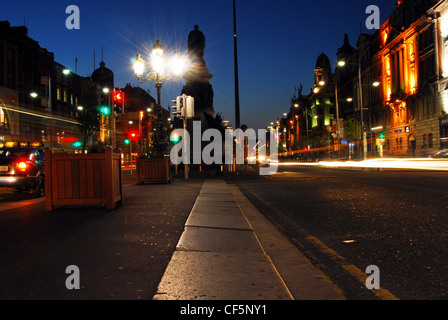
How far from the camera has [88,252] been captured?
4.27m

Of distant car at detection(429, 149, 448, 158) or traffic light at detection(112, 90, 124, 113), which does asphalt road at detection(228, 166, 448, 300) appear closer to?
traffic light at detection(112, 90, 124, 113)

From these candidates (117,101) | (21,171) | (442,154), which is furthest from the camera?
(442,154)

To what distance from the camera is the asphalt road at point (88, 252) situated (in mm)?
3100

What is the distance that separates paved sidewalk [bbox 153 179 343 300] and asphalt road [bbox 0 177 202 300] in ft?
0.55

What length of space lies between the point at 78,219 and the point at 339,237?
4.15 metres

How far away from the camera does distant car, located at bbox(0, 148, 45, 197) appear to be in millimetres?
12156

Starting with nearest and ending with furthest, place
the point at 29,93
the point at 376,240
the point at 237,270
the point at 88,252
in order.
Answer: the point at 237,270
the point at 88,252
the point at 376,240
the point at 29,93

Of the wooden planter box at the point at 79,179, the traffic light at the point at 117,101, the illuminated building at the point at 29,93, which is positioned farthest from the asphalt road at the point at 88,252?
the illuminated building at the point at 29,93

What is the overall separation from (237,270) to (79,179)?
16.2 feet

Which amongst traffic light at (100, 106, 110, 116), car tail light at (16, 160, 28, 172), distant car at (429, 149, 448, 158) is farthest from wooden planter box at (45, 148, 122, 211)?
distant car at (429, 149, 448, 158)

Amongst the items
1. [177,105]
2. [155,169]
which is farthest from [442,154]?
[155,169]

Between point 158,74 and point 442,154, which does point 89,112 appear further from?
point 442,154

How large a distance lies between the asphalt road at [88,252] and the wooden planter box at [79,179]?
308mm
